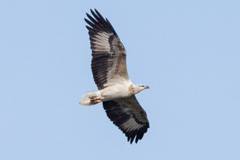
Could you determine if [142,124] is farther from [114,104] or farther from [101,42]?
[101,42]

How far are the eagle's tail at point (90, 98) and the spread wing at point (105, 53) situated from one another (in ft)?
1.14

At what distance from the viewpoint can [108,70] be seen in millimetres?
17500

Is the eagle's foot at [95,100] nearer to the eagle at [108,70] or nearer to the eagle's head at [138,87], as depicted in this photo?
the eagle at [108,70]

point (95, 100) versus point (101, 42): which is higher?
point (101, 42)

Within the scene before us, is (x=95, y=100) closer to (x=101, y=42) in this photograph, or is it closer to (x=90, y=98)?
(x=90, y=98)

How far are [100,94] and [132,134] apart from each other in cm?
202

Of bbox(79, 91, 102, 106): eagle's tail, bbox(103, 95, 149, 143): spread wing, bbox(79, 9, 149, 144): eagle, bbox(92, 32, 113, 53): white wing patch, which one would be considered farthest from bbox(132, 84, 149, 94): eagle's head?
bbox(92, 32, 113, 53): white wing patch

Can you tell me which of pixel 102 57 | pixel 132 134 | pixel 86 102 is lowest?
Answer: pixel 132 134

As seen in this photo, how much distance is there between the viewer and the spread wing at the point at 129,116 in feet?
59.4

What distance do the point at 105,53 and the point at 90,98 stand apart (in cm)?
139

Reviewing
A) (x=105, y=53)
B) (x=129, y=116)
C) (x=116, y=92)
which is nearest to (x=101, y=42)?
(x=105, y=53)

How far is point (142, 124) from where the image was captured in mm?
18625

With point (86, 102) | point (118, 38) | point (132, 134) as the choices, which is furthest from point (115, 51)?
point (132, 134)

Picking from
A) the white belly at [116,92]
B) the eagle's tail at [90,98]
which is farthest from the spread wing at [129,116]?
the eagle's tail at [90,98]
